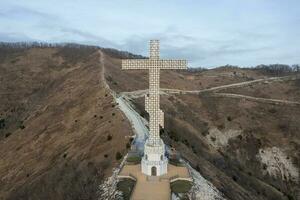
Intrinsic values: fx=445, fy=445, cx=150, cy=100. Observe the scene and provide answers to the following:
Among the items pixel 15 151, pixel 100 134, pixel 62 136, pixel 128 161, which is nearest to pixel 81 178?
pixel 128 161

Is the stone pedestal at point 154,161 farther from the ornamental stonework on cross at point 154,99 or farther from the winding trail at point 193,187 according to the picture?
the winding trail at point 193,187

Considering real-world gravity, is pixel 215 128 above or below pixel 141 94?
below

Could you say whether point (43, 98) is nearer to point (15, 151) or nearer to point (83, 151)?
point (15, 151)

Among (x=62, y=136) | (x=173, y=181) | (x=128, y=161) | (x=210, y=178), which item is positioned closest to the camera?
(x=173, y=181)

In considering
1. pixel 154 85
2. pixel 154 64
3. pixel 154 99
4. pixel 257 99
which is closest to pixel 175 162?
pixel 154 99

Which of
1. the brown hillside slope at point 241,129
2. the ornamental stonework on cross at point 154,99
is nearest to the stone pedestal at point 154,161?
the ornamental stonework on cross at point 154,99

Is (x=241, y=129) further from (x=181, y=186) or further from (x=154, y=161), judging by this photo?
(x=181, y=186)
